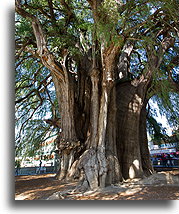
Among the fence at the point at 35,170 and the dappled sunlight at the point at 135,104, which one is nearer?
A: the dappled sunlight at the point at 135,104

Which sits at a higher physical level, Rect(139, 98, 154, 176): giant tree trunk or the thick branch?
the thick branch

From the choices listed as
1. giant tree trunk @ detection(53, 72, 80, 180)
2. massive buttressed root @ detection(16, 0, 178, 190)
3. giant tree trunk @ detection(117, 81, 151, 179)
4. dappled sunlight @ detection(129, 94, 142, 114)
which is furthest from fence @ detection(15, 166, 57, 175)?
dappled sunlight @ detection(129, 94, 142, 114)

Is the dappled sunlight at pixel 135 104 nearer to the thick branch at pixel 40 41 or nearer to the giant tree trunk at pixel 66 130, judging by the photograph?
the giant tree trunk at pixel 66 130

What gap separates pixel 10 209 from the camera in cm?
212

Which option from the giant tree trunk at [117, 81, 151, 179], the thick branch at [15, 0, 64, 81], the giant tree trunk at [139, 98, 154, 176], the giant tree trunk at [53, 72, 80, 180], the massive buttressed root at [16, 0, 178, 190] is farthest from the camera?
the giant tree trunk at [139, 98, 154, 176]

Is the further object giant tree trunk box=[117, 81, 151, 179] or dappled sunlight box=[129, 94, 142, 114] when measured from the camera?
dappled sunlight box=[129, 94, 142, 114]

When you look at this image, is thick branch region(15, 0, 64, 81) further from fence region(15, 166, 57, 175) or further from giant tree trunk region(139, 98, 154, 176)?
fence region(15, 166, 57, 175)

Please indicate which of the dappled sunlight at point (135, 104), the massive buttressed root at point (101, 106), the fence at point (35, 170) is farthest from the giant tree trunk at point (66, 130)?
the fence at point (35, 170)

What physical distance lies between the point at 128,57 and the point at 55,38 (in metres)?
2.17

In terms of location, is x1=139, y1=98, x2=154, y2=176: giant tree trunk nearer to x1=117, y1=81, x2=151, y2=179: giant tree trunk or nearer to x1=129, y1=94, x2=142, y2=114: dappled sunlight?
x1=117, y1=81, x2=151, y2=179: giant tree trunk

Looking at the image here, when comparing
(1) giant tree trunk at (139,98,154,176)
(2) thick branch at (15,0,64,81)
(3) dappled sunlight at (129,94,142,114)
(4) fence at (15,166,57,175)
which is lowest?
(4) fence at (15,166,57,175)

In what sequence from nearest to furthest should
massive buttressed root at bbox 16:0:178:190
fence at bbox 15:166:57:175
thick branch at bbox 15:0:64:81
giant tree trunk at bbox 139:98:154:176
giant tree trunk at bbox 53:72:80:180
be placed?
1. massive buttressed root at bbox 16:0:178:190
2. thick branch at bbox 15:0:64:81
3. giant tree trunk at bbox 53:72:80:180
4. giant tree trunk at bbox 139:98:154:176
5. fence at bbox 15:166:57:175

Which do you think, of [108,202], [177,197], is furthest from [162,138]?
[108,202]

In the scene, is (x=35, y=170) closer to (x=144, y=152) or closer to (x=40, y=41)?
Result: (x=144, y=152)
